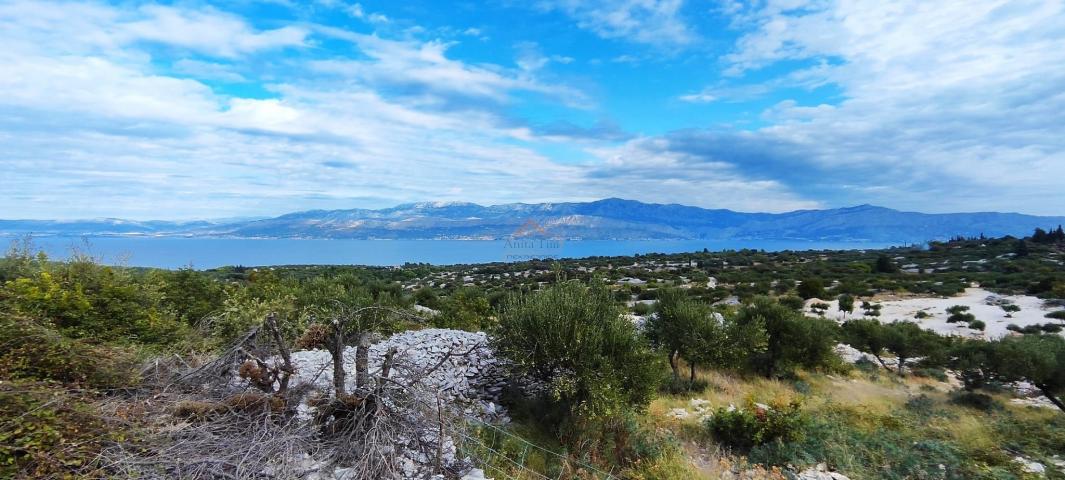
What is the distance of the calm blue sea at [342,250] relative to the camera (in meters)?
14.1

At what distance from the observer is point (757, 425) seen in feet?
31.9

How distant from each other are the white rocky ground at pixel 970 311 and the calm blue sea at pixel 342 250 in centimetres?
3944

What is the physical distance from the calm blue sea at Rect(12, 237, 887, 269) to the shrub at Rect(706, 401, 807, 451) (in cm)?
1663

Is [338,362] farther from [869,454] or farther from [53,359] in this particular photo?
[869,454]

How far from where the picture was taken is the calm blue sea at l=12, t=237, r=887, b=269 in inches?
555

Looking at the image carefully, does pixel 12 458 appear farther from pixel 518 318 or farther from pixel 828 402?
pixel 828 402

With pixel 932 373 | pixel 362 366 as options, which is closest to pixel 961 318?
pixel 932 373

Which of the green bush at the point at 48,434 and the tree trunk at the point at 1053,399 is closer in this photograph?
the green bush at the point at 48,434

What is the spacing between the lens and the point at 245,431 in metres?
4.78

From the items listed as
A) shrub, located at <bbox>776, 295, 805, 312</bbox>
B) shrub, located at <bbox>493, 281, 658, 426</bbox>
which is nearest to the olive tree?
shrub, located at <bbox>493, 281, 658, 426</bbox>

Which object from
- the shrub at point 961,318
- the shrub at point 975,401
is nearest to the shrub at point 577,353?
the shrub at point 975,401

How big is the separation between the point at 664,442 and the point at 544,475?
3117mm

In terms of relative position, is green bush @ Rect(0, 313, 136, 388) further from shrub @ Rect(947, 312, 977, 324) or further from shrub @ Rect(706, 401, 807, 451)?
shrub @ Rect(947, 312, 977, 324)

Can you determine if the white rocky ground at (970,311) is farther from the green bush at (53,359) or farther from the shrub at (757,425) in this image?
the green bush at (53,359)
